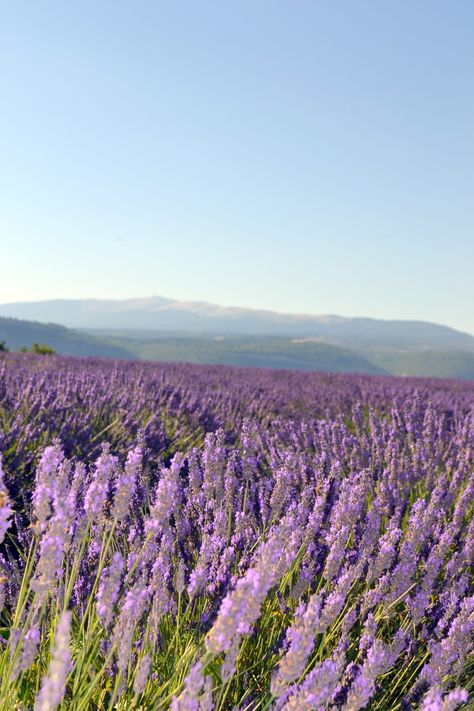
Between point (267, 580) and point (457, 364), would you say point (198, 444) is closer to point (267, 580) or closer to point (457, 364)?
point (267, 580)

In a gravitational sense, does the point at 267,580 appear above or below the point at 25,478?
above

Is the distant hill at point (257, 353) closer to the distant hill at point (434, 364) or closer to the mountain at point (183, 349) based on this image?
the mountain at point (183, 349)

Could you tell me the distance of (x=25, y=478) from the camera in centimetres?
334

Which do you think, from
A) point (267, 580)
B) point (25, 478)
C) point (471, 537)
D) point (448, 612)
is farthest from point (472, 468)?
point (267, 580)

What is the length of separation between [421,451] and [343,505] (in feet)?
6.49

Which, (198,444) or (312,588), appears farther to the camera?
(198,444)

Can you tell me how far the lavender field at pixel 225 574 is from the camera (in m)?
1.19

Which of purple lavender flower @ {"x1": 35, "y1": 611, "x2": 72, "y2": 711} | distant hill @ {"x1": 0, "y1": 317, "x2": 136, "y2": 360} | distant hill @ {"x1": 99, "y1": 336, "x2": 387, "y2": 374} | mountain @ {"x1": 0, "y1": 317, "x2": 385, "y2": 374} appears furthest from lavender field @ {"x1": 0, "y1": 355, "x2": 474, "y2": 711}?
distant hill @ {"x1": 0, "y1": 317, "x2": 136, "y2": 360}

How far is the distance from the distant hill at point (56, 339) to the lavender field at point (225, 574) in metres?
118

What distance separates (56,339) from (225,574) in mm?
126668

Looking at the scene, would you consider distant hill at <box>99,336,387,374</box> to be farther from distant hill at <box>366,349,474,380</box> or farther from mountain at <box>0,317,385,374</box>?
distant hill at <box>366,349,474,380</box>

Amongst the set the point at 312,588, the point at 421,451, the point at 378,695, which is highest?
the point at 421,451

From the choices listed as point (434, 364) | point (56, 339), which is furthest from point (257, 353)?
point (56, 339)

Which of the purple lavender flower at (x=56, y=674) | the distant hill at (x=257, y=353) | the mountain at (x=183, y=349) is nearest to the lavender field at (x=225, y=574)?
the purple lavender flower at (x=56, y=674)
